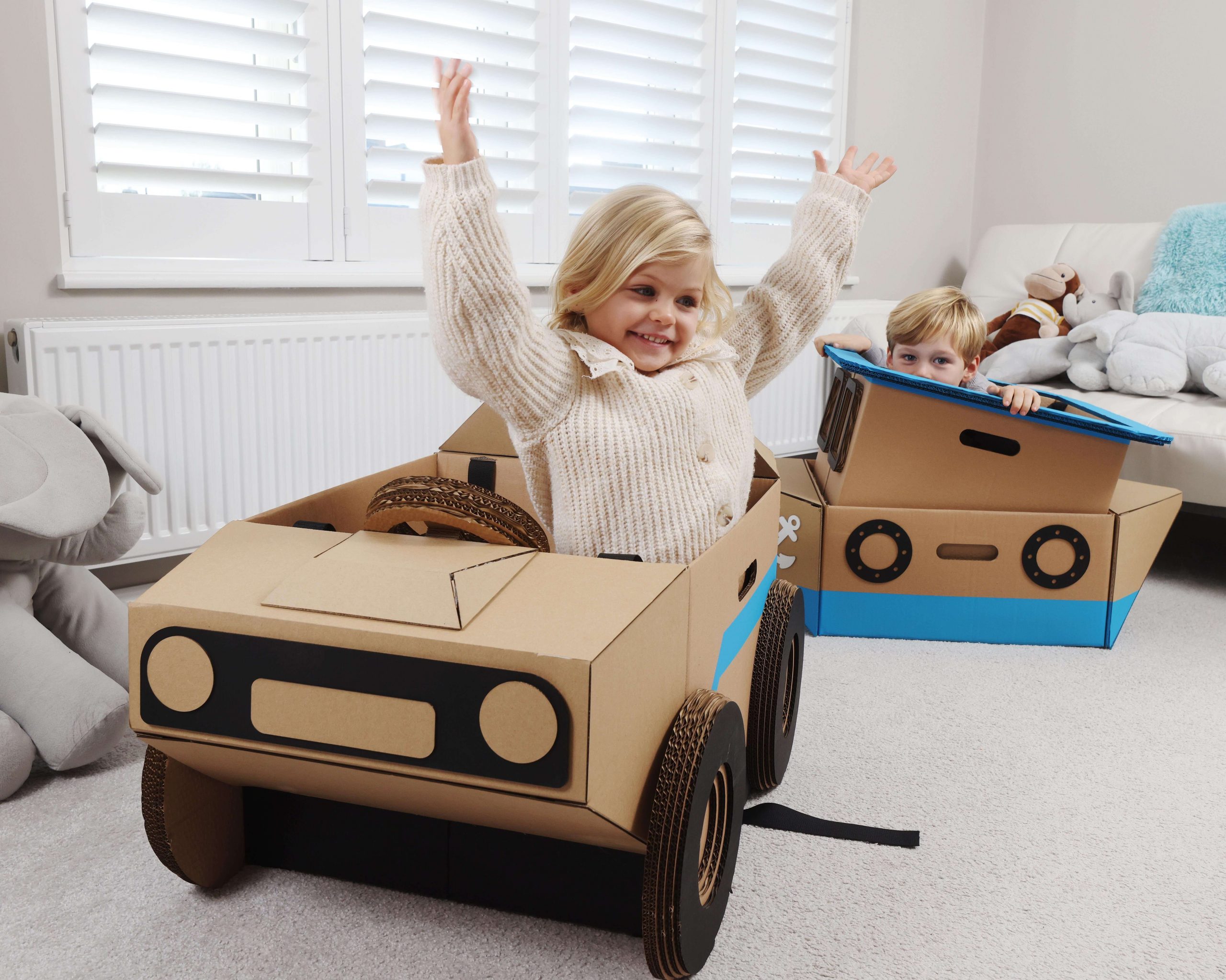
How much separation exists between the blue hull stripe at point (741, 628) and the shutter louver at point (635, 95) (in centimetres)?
139

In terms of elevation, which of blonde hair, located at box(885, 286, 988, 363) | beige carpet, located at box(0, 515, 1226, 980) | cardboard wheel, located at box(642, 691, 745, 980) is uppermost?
blonde hair, located at box(885, 286, 988, 363)

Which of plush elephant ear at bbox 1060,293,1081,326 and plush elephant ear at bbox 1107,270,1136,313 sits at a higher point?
plush elephant ear at bbox 1107,270,1136,313

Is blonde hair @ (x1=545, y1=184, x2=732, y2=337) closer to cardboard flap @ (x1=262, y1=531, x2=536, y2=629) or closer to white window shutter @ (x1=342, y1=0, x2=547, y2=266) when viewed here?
cardboard flap @ (x1=262, y1=531, x2=536, y2=629)

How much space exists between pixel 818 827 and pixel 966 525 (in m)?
0.70

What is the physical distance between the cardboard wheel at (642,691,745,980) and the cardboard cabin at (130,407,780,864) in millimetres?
16

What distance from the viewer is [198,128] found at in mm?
1710

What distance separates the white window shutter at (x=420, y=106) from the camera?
1887mm

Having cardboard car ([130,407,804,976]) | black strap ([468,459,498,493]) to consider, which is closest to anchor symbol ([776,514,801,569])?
black strap ([468,459,498,493])

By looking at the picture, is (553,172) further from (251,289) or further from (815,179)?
(815,179)

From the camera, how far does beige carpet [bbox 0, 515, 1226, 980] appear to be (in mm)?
835

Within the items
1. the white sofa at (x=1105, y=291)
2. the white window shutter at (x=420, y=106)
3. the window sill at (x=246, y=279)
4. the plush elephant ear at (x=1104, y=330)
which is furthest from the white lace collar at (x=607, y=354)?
the plush elephant ear at (x=1104, y=330)

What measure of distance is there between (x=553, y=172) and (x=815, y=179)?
107 cm

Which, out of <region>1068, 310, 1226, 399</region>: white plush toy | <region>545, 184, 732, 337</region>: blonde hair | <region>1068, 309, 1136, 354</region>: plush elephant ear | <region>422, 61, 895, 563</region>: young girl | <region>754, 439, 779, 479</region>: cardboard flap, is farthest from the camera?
<region>1068, 309, 1136, 354</region>: plush elephant ear

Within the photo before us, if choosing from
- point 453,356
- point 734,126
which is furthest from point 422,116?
point 453,356
